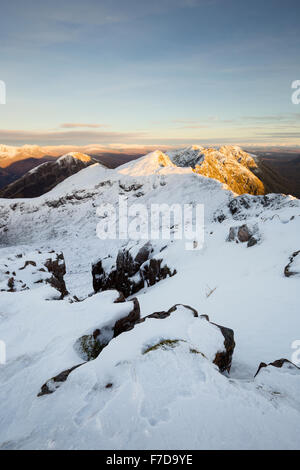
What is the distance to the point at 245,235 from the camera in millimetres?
17703

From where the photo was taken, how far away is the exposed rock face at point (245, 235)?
1645cm

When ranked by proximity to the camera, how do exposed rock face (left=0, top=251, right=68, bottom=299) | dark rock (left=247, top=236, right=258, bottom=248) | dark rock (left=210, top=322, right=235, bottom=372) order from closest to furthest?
dark rock (left=210, top=322, right=235, bottom=372) < dark rock (left=247, top=236, right=258, bottom=248) < exposed rock face (left=0, top=251, right=68, bottom=299)

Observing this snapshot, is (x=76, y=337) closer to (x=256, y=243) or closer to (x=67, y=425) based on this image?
(x=67, y=425)

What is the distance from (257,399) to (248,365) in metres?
2.71

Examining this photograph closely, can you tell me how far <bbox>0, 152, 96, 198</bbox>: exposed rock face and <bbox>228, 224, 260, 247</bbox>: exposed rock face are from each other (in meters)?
104

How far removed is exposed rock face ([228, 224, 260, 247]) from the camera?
1645cm

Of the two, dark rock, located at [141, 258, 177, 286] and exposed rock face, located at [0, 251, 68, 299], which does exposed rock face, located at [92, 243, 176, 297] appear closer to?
dark rock, located at [141, 258, 177, 286]


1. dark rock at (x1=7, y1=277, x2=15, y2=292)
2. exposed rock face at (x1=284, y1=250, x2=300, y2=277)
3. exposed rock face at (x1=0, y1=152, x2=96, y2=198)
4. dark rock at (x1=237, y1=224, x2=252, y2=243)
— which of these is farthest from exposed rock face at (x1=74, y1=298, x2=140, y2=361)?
exposed rock face at (x1=0, y1=152, x2=96, y2=198)

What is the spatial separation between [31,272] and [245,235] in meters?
18.6

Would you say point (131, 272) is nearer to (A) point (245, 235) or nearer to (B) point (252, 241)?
(A) point (245, 235)

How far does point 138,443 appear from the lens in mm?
3037

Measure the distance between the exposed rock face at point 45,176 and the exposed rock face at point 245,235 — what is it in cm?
10411

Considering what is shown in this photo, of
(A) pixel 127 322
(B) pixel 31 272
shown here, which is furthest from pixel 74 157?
(A) pixel 127 322
